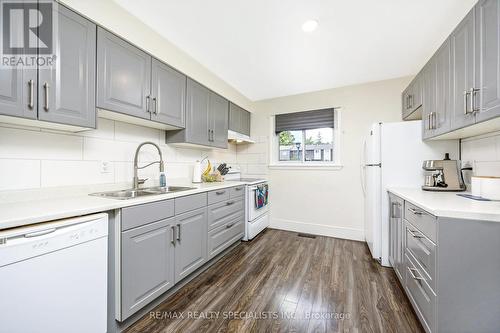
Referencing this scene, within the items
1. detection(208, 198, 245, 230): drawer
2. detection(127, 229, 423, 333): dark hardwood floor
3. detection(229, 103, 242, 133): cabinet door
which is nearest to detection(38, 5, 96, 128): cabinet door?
detection(208, 198, 245, 230): drawer

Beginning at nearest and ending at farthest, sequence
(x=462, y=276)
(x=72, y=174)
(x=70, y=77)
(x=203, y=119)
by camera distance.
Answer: (x=462, y=276) < (x=70, y=77) < (x=72, y=174) < (x=203, y=119)

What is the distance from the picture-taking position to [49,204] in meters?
1.20

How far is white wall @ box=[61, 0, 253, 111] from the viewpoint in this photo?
1.46m

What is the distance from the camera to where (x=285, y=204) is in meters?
3.51

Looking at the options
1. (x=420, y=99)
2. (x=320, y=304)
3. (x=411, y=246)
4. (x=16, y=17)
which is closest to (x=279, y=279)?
(x=320, y=304)

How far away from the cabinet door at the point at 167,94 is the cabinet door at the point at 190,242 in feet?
3.25

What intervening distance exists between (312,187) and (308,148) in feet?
2.28

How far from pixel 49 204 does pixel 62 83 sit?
2.53ft

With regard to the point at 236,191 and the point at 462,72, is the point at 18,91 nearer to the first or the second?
the point at 236,191

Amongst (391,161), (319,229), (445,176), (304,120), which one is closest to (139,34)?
(304,120)

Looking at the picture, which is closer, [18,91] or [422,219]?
[18,91]

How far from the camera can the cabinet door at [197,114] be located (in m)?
2.29

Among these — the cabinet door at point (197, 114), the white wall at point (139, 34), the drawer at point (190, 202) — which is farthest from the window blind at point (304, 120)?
the drawer at point (190, 202)

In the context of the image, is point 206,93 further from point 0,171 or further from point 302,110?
point 0,171
